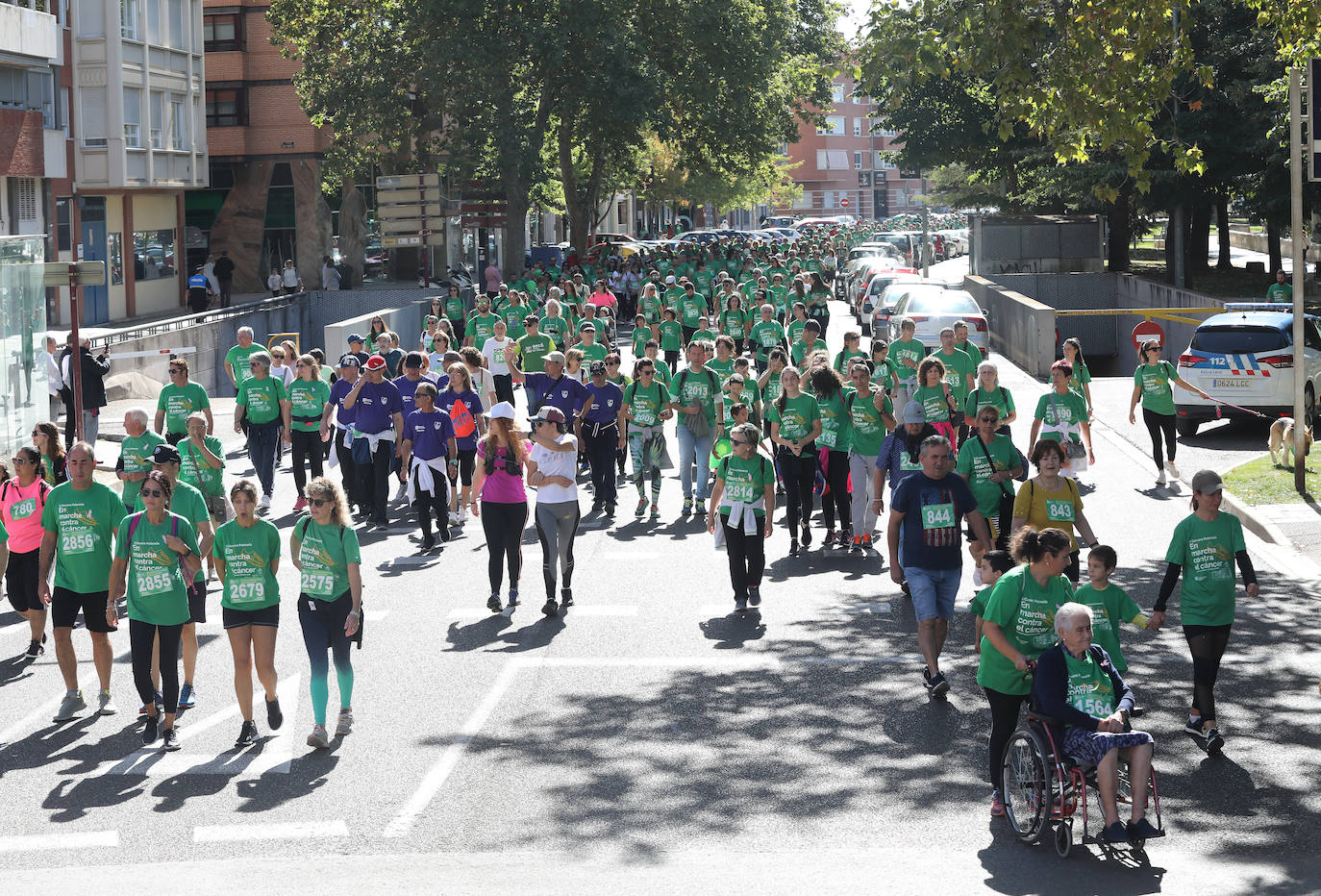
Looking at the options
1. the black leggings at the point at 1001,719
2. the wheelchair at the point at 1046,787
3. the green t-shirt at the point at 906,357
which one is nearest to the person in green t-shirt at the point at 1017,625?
the black leggings at the point at 1001,719

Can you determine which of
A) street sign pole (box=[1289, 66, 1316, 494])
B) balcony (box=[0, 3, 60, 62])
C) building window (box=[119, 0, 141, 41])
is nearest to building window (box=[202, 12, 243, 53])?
building window (box=[119, 0, 141, 41])

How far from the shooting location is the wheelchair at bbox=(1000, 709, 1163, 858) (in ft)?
25.7

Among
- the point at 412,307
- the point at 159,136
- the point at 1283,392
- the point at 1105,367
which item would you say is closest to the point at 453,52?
the point at 159,136

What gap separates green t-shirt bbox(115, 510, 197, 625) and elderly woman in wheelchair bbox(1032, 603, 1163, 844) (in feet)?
16.2

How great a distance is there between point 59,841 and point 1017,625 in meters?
4.80

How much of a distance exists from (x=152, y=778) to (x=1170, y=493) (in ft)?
41.7

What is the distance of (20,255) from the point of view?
18.9m

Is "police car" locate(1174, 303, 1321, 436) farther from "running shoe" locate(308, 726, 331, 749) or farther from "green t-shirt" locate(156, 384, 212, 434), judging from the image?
"running shoe" locate(308, 726, 331, 749)

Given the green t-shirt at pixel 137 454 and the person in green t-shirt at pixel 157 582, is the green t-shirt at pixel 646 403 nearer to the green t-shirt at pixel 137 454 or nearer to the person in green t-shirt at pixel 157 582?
the green t-shirt at pixel 137 454

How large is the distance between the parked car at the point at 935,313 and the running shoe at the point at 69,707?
18.3 m

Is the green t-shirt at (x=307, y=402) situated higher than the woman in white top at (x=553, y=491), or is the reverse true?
the green t-shirt at (x=307, y=402)

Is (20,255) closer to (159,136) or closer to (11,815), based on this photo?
(11,815)

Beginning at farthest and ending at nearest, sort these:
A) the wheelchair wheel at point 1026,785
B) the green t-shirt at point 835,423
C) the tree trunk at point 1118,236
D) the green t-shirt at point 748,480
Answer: the tree trunk at point 1118,236 → the green t-shirt at point 835,423 → the green t-shirt at point 748,480 → the wheelchair wheel at point 1026,785

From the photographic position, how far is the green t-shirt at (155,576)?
10.0m
